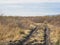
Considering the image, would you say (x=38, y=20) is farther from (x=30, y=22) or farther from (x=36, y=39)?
(x=36, y=39)

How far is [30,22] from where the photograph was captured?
577 inches

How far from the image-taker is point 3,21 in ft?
48.5

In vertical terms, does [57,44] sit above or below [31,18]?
below

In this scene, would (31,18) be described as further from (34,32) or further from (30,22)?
(34,32)

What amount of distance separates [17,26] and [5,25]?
0.43 meters

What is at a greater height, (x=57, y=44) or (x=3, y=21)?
(x=3, y=21)

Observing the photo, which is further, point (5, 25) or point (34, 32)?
point (5, 25)

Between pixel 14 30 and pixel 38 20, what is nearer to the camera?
pixel 14 30

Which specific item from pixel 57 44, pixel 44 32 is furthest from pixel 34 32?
pixel 57 44

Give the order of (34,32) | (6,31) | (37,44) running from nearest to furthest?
(34,32)
(37,44)
(6,31)

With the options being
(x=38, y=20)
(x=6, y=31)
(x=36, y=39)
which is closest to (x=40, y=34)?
(x=36, y=39)

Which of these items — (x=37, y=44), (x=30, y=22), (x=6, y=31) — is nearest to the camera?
(x=37, y=44)

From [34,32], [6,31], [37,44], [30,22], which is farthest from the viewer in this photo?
[30,22]

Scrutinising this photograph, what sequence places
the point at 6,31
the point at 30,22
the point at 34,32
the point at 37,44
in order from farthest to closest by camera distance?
1. the point at 30,22
2. the point at 6,31
3. the point at 37,44
4. the point at 34,32
